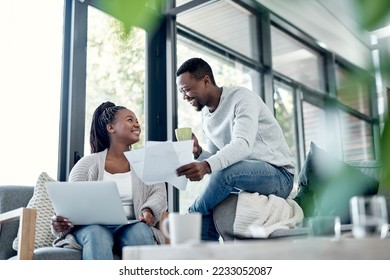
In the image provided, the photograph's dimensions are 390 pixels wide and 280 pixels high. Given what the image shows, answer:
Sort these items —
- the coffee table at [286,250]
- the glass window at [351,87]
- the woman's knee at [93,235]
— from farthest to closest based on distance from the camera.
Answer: the woman's knee at [93,235] → the coffee table at [286,250] → the glass window at [351,87]

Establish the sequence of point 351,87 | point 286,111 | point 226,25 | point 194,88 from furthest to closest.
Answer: point 286,111, point 226,25, point 194,88, point 351,87

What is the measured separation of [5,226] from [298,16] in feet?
6.41

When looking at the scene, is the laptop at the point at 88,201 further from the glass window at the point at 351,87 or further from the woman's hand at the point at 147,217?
the glass window at the point at 351,87

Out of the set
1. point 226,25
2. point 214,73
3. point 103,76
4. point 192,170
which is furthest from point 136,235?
point 226,25

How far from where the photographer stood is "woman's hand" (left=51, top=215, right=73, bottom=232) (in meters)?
1.82

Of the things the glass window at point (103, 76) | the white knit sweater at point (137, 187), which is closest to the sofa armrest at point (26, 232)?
the white knit sweater at point (137, 187)

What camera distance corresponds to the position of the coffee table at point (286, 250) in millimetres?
724

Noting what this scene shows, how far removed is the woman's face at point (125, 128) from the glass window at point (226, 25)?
1.50 m

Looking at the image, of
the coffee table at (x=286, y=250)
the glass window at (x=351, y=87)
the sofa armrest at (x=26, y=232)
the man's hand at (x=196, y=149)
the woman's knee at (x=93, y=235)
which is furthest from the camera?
the man's hand at (x=196, y=149)

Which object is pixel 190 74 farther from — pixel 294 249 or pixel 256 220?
pixel 294 249

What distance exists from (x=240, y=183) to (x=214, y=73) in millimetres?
1942

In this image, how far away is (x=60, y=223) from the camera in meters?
1.82

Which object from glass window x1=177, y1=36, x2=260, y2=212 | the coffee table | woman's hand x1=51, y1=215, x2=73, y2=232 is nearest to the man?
woman's hand x1=51, y1=215, x2=73, y2=232

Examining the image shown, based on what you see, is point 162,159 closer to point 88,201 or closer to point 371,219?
point 88,201
